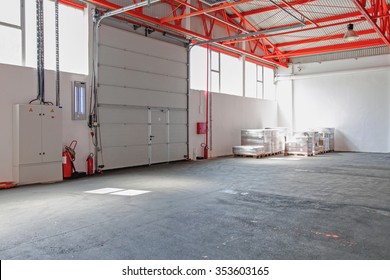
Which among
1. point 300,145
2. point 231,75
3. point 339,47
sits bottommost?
point 300,145

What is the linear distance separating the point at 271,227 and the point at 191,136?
32.3ft

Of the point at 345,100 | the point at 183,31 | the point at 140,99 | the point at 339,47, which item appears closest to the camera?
the point at 140,99

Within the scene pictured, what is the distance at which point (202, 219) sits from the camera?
5.32 meters

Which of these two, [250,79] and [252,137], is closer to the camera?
[252,137]

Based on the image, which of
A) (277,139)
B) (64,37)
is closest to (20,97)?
(64,37)

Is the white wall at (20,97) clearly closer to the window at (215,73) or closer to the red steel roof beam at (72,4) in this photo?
the red steel roof beam at (72,4)

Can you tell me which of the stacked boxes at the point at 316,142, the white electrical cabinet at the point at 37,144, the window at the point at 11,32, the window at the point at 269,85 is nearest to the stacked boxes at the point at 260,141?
the stacked boxes at the point at 316,142

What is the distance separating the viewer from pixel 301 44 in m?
18.4

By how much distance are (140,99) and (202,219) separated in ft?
25.0

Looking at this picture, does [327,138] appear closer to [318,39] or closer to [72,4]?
[318,39]

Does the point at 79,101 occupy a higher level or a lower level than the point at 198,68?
lower

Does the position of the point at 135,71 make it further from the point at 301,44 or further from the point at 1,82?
the point at 301,44

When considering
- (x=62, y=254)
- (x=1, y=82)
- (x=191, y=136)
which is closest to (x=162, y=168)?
(x=191, y=136)

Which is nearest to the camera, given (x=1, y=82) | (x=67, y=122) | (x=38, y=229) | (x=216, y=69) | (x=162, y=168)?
(x=38, y=229)
